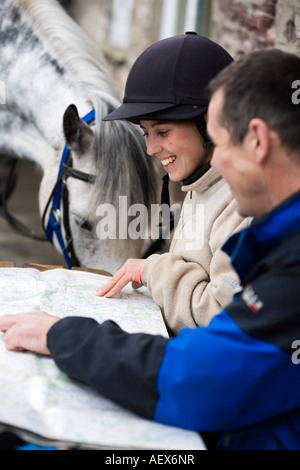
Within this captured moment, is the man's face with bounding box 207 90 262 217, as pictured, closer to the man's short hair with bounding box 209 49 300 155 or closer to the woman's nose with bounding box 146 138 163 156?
the man's short hair with bounding box 209 49 300 155

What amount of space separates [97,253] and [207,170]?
0.98 metres

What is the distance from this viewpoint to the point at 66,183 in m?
2.61

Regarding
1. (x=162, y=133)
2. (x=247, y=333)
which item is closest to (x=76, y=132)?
(x=162, y=133)

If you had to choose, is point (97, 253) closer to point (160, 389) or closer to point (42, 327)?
point (42, 327)

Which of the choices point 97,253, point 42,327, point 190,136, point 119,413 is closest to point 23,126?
point 97,253

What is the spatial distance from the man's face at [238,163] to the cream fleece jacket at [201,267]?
0.44 meters

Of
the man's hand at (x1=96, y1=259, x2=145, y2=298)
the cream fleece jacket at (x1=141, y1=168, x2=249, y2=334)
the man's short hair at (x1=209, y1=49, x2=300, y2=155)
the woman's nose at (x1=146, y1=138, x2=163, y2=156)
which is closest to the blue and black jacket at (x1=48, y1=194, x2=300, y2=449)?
the man's short hair at (x1=209, y1=49, x2=300, y2=155)

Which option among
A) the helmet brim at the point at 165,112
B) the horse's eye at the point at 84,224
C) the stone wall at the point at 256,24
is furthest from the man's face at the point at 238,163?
the stone wall at the point at 256,24

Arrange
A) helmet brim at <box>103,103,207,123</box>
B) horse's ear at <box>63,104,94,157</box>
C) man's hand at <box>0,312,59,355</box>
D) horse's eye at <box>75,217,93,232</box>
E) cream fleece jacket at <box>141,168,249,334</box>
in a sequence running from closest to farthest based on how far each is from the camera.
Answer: man's hand at <box>0,312,59,355</box>
cream fleece jacket at <box>141,168,249,334</box>
helmet brim at <box>103,103,207,123</box>
horse's ear at <box>63,104,94,157</box>
horse's eye at <box>75,217,93,232</box>

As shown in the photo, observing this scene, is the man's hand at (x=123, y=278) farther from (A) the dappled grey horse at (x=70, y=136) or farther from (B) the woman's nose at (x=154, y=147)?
(A) the dappled grey horse at (x=70, y=136)

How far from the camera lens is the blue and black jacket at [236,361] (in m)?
0.92

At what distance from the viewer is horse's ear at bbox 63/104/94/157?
240 cm

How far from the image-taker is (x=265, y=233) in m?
0.99

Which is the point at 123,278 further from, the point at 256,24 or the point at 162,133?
the point at 256,24
